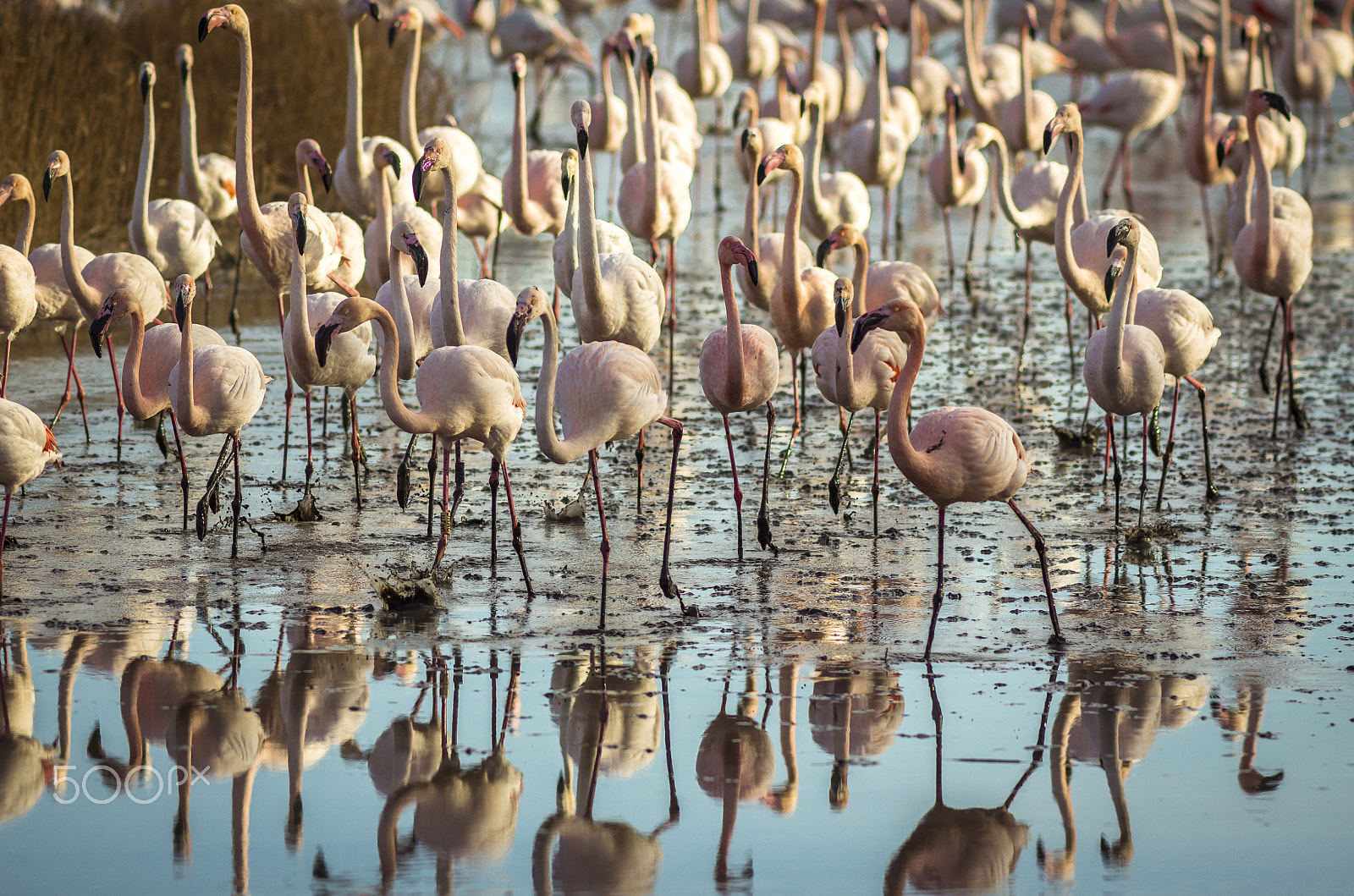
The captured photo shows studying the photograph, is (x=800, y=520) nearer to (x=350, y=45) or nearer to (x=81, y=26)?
(x=350, y=45)

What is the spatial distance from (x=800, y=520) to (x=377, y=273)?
3196mm

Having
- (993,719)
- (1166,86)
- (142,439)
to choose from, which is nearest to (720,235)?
(1166,86)

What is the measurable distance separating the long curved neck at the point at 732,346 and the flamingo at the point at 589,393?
0.49 meters

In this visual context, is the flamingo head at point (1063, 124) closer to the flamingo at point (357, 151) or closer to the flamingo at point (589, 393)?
the flamingo at point (589, 393)

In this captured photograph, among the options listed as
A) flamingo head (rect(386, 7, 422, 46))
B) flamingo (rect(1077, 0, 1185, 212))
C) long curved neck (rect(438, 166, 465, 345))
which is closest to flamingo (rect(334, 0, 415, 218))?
flamingo head (rect(386, 7, 422, 46))

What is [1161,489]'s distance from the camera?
681 centimetres

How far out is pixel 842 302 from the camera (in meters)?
6.30

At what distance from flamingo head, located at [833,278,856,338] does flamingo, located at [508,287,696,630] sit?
746mm

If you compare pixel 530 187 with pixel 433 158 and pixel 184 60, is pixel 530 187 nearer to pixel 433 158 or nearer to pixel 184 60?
pixel 184 60

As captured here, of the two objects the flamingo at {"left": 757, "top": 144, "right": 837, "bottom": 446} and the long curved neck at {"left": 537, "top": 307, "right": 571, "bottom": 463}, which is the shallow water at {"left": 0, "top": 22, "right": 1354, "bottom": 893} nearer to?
the long curved neck at {"left": 537, "top": 307, "right": 571, "bottom": 463}

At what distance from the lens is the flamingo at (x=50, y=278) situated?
7.94m

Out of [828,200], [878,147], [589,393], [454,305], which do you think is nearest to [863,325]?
[589,393]

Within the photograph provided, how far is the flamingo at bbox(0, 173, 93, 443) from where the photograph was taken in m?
7.94

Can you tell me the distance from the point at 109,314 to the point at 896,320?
10.1 feet
